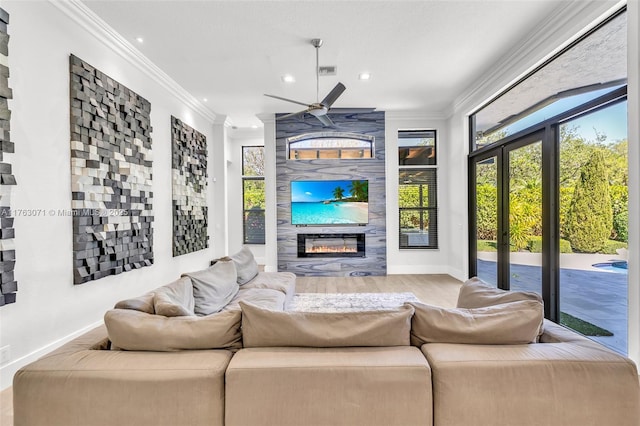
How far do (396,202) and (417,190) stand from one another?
543mm

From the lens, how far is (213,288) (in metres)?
2.97

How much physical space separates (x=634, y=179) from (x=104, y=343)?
3589 millimetres

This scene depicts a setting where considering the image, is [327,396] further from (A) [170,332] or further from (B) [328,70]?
(B) [328,70]

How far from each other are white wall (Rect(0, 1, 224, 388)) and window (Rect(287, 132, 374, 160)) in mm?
3432

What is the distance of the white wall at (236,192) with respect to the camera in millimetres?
7906

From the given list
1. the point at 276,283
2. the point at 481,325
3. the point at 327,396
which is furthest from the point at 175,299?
the point at 481,325

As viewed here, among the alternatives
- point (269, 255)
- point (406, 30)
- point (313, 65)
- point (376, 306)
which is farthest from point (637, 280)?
point (269, 255)

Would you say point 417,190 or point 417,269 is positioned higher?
point 417,190

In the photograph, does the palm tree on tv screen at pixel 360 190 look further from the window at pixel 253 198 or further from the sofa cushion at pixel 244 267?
the sofa cushion at pixel 244 267

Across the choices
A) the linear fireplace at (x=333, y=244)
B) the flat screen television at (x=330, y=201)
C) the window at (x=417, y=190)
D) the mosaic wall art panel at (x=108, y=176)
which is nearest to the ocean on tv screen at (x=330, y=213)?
the flat screen television at (x=330, y=201)

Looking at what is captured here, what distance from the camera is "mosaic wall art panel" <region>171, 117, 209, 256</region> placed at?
16.2ft

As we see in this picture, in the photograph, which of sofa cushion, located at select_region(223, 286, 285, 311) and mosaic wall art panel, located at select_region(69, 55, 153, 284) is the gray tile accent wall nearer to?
mosaic wall art panel, located at select_region(69, 55, 153, 284)

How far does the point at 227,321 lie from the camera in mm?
1546

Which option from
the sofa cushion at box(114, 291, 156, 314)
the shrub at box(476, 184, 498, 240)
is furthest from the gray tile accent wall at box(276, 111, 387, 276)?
the sofa cushion at box(114, 291, 156, 314)
